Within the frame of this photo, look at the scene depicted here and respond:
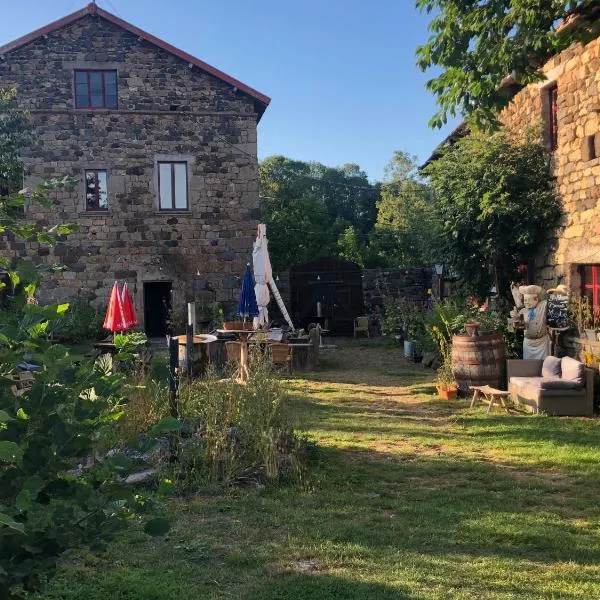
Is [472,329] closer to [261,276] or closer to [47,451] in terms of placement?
[261,276]

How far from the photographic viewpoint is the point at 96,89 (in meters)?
15.5

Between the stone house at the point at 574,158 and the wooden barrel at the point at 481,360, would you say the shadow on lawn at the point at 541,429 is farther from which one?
the stone house at the point at 574,158

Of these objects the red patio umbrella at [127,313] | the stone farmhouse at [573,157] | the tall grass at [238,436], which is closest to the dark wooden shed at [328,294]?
the red patio umbrella at [127,313]

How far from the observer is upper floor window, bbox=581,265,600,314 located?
28.1 ft

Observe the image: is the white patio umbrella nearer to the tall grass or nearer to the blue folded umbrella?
the blue folded umbrella

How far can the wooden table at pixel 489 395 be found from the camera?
7609mm

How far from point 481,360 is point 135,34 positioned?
39.6 ft

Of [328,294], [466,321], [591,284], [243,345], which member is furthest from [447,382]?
[328,294]

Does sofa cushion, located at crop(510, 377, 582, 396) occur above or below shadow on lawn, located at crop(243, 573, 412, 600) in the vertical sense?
above

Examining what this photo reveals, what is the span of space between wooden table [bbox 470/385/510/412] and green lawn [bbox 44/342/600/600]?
3.25ft

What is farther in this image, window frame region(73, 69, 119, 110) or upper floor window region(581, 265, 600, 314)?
window frame region(73, 69, 119, 110)

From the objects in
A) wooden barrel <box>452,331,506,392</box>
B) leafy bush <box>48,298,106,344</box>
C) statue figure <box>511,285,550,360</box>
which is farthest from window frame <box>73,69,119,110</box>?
statue figure <box>511,285,550,360</box>

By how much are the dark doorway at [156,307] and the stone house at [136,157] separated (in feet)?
1.28

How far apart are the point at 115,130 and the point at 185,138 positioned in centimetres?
172
